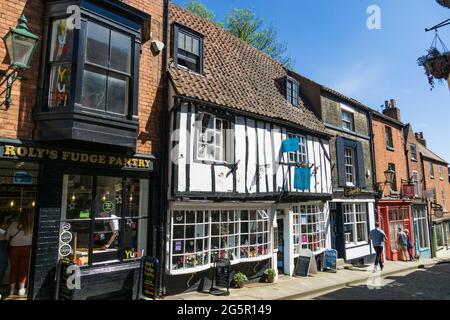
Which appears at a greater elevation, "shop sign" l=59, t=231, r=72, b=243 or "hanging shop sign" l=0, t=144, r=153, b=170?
"hanging shop sign" l=0, t=144, r=153, b=170

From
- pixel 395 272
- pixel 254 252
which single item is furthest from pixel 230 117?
pixel 395 272

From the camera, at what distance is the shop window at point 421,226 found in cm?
2289

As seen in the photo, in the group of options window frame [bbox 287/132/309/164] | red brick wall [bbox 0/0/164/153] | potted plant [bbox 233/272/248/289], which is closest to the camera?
red brick wall [bbox 0/0/164/153]

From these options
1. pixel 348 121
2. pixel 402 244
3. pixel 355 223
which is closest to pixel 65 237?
pixel 355 223

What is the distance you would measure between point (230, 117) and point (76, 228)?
5504 mm

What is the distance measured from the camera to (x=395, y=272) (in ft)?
48.9

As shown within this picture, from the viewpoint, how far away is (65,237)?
724cm

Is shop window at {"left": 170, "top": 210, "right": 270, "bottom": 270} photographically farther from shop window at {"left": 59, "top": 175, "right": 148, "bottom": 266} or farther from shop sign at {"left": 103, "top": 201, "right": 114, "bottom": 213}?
shop sign at {"left": 103, "top": 201, "right": 114, "bottom": 213}

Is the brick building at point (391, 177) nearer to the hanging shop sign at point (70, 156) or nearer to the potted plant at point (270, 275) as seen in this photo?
the potted plant at point (270, 275)

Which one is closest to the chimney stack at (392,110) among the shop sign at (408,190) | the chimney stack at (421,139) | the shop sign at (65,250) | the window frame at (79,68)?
the shop sign at (408,190)

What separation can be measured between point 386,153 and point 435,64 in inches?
541

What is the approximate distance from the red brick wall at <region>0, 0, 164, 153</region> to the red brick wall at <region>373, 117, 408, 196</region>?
1456 cm

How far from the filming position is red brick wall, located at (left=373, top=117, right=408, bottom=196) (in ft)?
63.0

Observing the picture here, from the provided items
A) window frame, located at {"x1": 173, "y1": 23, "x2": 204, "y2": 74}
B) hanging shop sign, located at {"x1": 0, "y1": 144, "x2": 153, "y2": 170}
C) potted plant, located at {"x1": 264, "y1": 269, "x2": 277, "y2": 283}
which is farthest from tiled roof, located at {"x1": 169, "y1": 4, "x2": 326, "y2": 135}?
potted plant, located at {"x1": 264, "y1": 269, "x2": 277, "y2": 283}
